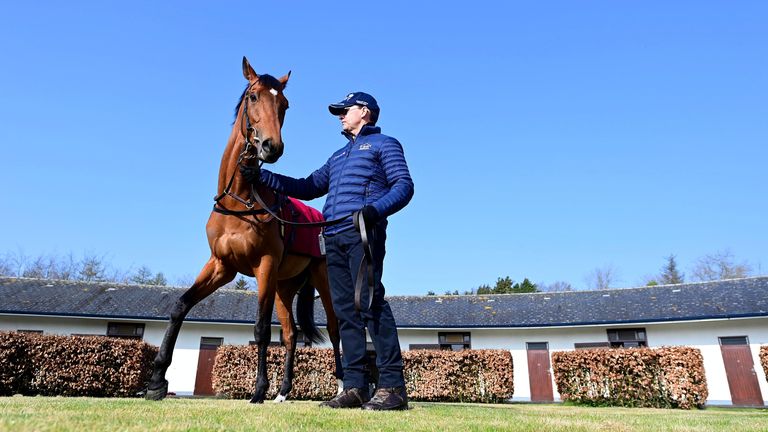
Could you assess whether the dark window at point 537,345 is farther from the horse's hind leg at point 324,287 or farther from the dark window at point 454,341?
the horse's hind leg at point 324,287

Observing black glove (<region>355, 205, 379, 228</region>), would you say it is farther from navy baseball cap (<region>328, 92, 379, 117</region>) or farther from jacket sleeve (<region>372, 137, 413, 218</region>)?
navy baseball cap (<region>328, 92, 379, 117</region>)

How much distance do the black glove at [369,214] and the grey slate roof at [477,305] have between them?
19.7 meters

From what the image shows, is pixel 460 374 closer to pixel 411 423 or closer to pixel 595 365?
pixel 595 365

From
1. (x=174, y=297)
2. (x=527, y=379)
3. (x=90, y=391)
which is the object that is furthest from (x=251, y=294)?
(x=527, y=379)

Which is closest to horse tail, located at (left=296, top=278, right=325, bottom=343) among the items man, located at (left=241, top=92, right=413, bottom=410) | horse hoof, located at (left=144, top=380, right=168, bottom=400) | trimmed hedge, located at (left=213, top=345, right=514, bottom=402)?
horse hoof, located at (left=144, top=380, right=168, bottom=400)

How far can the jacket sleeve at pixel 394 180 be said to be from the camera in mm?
3891

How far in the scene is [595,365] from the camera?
1499cm

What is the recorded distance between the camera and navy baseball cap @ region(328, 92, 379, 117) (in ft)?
15.2

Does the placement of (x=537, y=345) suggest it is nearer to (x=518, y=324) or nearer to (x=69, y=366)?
(x=518, y=324)

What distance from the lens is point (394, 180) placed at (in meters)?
4.18

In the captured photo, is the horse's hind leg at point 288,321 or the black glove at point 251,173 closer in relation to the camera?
the black glove at point 251,173

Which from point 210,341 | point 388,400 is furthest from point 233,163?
point 210,341

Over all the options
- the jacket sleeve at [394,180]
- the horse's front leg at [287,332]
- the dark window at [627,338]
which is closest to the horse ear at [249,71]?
the jacket sleeve at [394,180]

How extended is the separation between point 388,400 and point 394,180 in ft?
6.01
